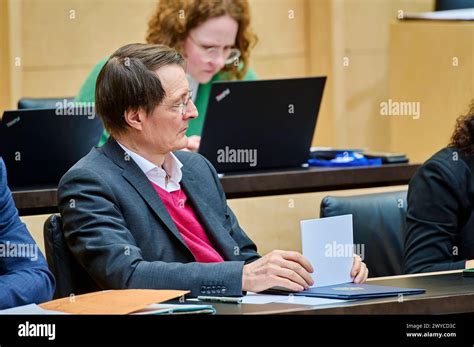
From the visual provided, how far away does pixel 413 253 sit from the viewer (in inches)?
133

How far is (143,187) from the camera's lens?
3053mm

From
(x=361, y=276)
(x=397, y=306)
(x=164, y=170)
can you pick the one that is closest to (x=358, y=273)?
(x=361, y=276)

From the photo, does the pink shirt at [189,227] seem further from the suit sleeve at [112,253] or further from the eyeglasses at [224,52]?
the eyeglasses at [224,52]

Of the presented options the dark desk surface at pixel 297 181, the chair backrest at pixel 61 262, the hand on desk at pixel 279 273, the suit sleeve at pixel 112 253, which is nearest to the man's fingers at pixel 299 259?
the hand on desk at pixel 279 273

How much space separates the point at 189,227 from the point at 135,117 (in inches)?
14.0

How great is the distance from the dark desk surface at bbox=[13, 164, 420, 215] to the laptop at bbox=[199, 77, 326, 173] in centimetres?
13

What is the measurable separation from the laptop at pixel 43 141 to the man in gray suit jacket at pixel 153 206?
3.35ft

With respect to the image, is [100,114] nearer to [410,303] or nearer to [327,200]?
[327,200]

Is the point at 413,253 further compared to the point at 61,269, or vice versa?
the point at 413,253

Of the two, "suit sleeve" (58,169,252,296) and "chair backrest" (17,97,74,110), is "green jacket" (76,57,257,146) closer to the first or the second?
"chair backrest" (17,97,74,110)

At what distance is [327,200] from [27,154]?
136 centimetres

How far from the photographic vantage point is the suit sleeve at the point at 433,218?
3.35 meters

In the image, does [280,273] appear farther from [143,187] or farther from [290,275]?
[143,187]
